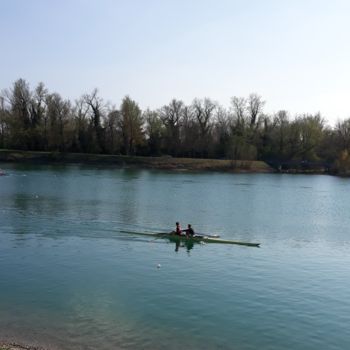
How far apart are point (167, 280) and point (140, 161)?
341ft

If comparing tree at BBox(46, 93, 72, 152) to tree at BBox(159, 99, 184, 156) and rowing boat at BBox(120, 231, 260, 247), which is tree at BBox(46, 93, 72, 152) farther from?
rowing boat at BBox(120, 231, 260, 247)

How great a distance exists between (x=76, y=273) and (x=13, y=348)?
420 inches

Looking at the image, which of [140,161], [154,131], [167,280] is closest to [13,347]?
[167,280]

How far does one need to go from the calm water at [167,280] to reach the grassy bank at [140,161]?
7202 centimetres

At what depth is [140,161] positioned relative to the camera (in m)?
130

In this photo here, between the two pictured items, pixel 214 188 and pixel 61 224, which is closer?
pixel 61 224

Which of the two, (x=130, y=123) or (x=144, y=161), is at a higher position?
(x=130, y=123)

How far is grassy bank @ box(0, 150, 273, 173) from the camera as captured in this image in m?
127

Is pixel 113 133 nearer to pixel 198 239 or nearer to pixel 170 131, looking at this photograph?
pixel 170 131

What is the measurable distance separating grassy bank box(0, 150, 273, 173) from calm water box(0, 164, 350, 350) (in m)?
72.0

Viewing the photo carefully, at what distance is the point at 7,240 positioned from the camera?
3494 centimetres

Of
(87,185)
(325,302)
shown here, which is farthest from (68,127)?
(325,302)

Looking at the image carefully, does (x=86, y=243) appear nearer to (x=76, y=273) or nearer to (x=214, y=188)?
(x=76, y=273)

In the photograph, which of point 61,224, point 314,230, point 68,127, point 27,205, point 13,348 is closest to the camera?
point 13,348
